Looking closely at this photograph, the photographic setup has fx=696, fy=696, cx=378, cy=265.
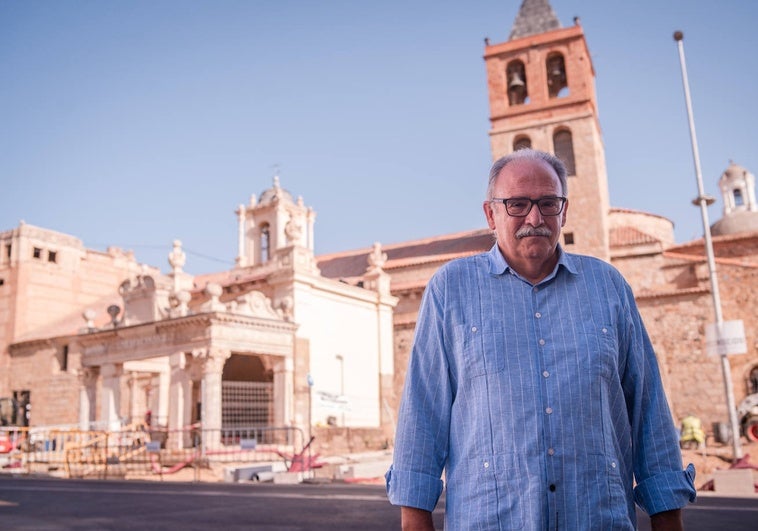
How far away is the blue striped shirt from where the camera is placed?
2.00 meters

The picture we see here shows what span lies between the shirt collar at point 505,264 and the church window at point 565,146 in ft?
109

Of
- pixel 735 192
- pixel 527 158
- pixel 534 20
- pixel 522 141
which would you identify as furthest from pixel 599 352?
pixel 735 192

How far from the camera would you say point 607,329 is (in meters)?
2.21

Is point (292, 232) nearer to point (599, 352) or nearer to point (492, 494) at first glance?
point (599, 352)

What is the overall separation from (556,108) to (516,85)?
2.51 m

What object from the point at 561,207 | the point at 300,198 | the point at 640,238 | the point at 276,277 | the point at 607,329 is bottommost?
the point at 607,329

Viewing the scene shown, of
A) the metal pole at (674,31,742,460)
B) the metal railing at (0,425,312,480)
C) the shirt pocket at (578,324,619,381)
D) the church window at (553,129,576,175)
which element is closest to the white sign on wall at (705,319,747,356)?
the metal pole at (674,31,742,460)

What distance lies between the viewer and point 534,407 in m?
2.07

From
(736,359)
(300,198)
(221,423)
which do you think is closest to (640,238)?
(736,359)

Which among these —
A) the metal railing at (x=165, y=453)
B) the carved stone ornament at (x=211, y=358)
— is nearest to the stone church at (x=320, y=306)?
the carved stone ornament at (x=211, y=358)

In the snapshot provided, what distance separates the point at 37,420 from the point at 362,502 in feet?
114

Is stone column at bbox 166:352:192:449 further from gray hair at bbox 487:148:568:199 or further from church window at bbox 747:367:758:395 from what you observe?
church window at bbox 747:367:758:395

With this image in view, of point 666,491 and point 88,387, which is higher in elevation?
point 88,387

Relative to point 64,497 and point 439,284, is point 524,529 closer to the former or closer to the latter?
point 439,284
